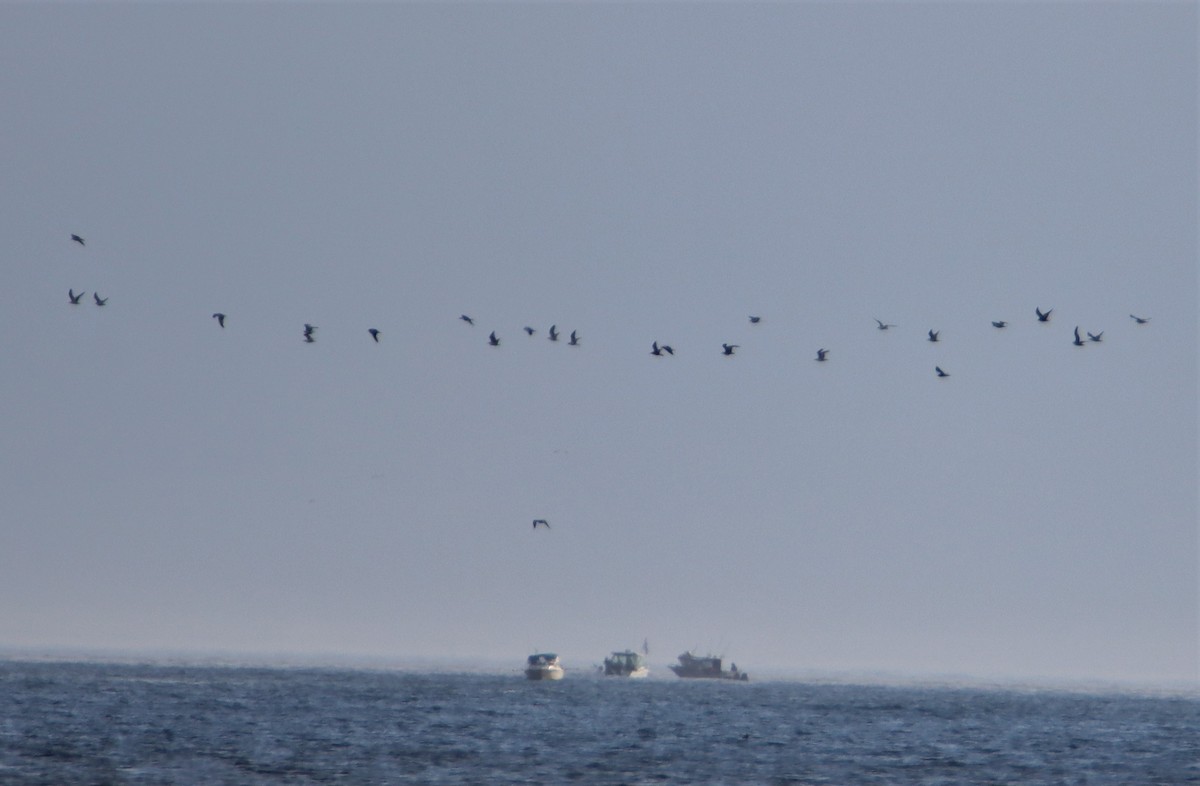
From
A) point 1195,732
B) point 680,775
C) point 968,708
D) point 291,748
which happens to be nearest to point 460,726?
point 291,748

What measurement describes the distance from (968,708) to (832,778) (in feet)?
335

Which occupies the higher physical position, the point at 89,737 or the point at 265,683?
the point at 265,683

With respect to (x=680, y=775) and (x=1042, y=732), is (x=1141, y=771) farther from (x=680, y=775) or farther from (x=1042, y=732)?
(x=1042, y=732)

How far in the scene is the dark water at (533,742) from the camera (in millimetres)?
73312

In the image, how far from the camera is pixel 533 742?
3654 inches

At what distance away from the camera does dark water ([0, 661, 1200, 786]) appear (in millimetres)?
73312

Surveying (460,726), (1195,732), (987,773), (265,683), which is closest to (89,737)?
(460,726)

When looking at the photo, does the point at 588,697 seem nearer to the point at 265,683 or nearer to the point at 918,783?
the point at 265,683

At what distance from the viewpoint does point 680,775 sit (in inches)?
2960

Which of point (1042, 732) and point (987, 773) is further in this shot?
point (1042, 732)

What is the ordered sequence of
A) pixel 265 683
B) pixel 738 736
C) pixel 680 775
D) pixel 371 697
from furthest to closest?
pixel 265 683 < pixel 371 697 < pixel 738 736 < pixel 680 775

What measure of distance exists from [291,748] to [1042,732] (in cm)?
5895

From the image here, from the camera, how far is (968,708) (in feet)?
571

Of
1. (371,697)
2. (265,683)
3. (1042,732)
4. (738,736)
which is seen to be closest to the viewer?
(738,736)
